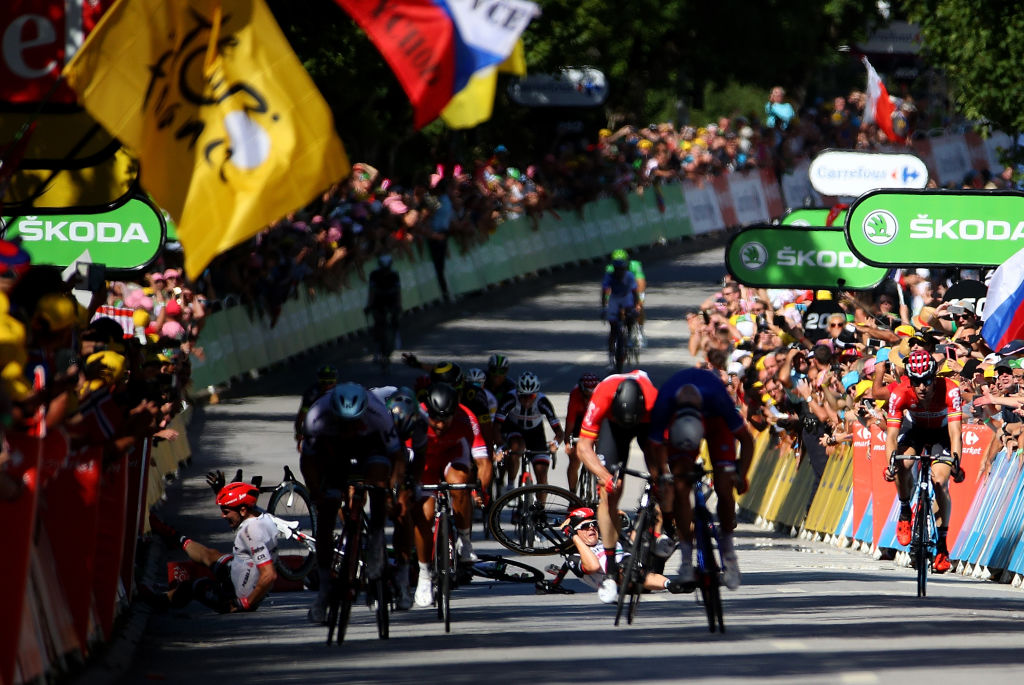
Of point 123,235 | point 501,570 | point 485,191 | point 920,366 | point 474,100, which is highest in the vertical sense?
point 485,191

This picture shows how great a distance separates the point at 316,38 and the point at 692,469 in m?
18.7

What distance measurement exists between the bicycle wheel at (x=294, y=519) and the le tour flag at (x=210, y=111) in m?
7.65

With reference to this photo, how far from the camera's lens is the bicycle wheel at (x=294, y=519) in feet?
59.5

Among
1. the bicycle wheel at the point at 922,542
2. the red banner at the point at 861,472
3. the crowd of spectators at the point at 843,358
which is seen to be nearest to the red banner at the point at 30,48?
the bicycle wheel at the point at 922,542

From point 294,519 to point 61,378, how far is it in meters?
9.73

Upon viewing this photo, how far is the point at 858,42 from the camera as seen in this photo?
6250 cm

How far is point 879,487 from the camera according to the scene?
2083cm

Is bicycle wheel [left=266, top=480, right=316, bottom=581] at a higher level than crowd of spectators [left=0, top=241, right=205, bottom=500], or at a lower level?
lower

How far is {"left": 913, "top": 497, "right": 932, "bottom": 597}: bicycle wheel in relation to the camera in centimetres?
1595

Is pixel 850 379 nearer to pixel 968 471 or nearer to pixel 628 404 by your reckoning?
pixel 968 471

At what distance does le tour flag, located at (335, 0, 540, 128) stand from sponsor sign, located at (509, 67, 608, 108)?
36373 millimetres

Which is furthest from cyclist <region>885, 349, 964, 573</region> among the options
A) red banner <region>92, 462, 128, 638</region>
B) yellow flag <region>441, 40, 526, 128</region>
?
yellow flag <region>441, 40, 526, 128</region>

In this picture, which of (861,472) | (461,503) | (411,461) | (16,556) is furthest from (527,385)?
(16,556)

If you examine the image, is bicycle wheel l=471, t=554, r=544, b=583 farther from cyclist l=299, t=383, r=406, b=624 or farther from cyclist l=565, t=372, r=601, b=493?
cyclist l=299, t=383, r=406, b=624
